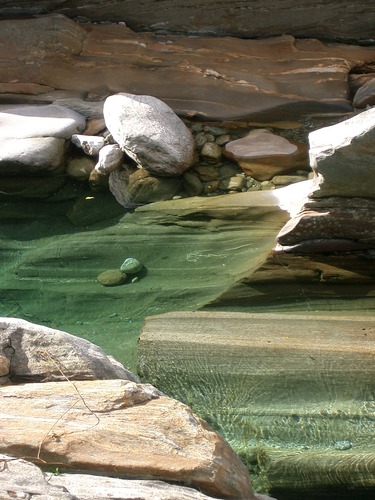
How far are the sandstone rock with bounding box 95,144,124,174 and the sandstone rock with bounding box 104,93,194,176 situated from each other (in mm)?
50

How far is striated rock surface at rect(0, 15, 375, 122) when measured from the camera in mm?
5766

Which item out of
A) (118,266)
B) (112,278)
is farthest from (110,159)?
(112,278)

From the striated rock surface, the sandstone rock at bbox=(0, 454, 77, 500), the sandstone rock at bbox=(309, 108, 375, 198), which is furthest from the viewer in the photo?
the striated rock surface

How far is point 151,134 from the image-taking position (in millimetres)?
5312

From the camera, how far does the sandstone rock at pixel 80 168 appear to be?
18.2 ft

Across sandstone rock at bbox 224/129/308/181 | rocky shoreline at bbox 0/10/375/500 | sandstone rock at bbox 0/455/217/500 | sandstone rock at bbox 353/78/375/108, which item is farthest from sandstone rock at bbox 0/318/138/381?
sandstone rock at bbox 353/78/375/108

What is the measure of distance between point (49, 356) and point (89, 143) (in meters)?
2.70

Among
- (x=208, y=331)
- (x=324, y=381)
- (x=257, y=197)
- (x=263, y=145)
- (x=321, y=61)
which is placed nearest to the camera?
(x=324, y=381)

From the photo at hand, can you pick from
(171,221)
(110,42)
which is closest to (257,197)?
(171,221)

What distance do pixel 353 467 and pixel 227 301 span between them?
134 centimetres

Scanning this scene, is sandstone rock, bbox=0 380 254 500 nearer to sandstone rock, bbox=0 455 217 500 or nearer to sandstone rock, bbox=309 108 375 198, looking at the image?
sandstone rock, bbox=0 455 217 500

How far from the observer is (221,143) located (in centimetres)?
558

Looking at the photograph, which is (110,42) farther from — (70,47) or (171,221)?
(171,221)

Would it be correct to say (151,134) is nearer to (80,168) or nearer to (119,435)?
(80,168)
